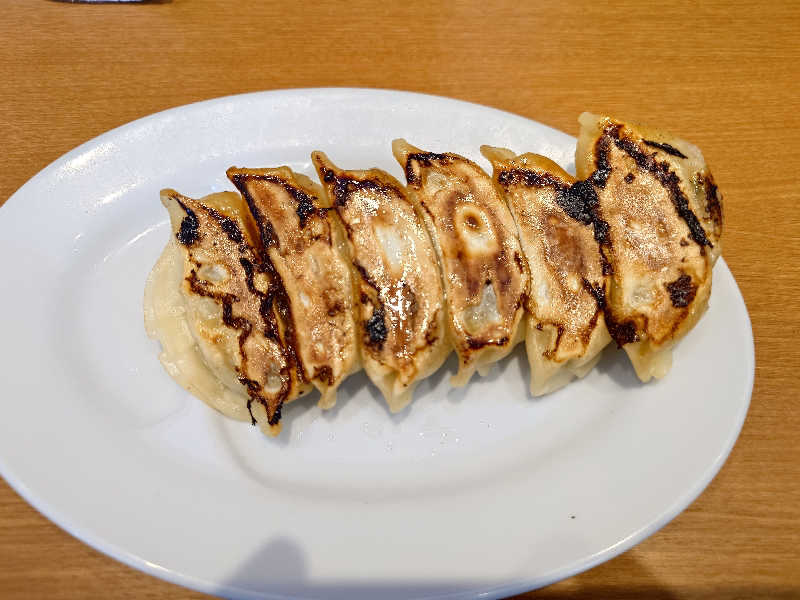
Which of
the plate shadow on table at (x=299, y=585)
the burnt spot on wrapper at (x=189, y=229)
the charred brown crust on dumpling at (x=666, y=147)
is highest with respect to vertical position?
the charred brown crust on dumpling at (x=666, y=147)

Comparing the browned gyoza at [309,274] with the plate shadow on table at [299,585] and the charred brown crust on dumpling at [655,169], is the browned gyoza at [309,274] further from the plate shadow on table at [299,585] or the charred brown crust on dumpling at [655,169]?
the charred brown crust on dumpling at [655,169]

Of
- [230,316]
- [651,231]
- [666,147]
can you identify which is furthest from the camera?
[666,147]

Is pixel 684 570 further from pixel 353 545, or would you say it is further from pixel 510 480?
pixel 353 545

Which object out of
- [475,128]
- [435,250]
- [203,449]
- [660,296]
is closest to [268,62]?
[475,128]

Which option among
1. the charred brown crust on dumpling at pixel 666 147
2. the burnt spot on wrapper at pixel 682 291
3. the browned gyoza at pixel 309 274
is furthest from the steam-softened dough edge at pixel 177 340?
the charred brown crust on dumpling at pixel 666 147

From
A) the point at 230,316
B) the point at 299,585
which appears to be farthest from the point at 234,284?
the point at 299,585

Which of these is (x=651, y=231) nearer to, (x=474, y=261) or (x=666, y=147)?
(x=666, y=147)
